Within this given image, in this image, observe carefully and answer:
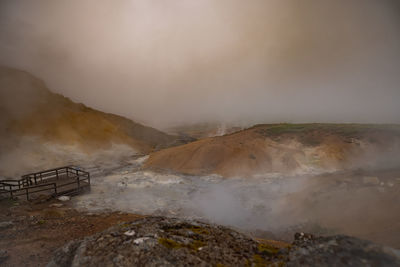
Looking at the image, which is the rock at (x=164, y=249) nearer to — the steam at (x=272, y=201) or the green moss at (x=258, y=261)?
the green moss at (x=258, y=261)

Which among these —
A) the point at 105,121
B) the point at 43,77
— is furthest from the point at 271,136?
the point at 43,77

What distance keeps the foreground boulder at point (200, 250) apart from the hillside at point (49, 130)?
2700 centimetres

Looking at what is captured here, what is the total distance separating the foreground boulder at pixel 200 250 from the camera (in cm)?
357


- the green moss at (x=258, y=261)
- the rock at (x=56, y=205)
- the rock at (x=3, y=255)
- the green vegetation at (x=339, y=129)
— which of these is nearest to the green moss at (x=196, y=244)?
the green moss at (x=258, y=261)

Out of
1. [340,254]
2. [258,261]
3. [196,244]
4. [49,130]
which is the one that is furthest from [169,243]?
[49,130]

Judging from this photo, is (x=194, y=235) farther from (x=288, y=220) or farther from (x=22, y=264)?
(x=288, y=220)

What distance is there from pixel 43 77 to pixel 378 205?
196 feet

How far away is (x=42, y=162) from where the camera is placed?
29844 millimetres

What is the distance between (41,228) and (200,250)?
893cm

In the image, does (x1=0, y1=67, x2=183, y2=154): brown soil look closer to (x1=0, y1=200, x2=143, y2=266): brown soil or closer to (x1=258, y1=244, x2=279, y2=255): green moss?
(x1=0, y1=200, x2=143, y2=266): brown soil

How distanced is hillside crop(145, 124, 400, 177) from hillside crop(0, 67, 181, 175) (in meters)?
14.6

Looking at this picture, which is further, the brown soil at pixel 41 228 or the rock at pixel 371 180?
the rock at pixel 371 180

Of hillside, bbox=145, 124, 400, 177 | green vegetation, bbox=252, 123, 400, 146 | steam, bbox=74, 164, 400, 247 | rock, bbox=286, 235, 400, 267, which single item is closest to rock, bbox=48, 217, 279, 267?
rock, bbox=286, 235, 400, 267

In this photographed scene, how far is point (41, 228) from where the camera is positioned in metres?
10.3
